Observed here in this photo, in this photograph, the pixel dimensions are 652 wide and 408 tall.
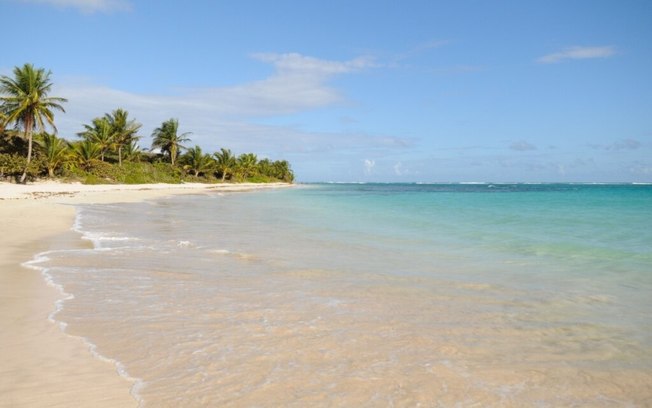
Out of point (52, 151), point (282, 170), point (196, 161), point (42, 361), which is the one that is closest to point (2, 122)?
point (52, 151)

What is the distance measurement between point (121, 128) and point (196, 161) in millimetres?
14459

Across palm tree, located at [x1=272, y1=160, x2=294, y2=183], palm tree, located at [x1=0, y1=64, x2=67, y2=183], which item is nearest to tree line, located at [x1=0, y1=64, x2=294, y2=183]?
palm tree, located at [x1=0, y1=64, x2=67, y2=183]

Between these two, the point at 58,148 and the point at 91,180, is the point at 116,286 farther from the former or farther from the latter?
the point at 91,180

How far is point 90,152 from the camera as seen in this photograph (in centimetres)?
4822

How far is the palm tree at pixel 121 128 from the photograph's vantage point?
5650 cm

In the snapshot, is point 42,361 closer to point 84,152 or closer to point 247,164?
point 84,152

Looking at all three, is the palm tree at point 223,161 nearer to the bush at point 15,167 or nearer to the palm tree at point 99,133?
the palm tree at point 99,133

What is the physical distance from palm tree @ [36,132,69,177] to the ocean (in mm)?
36077

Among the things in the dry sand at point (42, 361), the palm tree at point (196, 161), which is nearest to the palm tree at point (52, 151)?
the palm tree at point (196, 161)

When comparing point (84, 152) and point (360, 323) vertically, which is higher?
point (84, 152)

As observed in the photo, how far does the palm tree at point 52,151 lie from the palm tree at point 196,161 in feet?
87.4

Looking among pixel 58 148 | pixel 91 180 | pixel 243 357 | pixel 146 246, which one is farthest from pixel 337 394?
pixel 91 180

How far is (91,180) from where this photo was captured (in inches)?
1865

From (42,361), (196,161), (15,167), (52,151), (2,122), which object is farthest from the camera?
(196,161)
